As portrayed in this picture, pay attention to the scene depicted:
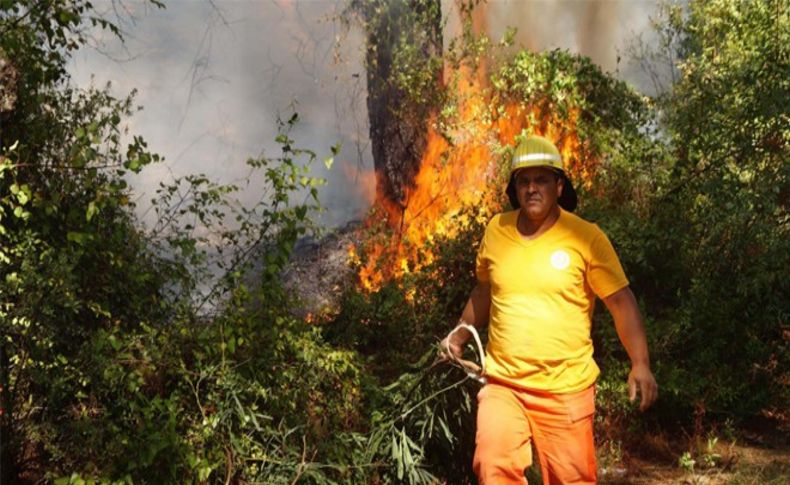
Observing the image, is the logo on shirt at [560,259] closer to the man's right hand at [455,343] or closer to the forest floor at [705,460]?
the man's right hand at [455,343]

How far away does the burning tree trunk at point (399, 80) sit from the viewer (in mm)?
10453

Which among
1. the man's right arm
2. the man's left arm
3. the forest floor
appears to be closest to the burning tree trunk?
the forest floor

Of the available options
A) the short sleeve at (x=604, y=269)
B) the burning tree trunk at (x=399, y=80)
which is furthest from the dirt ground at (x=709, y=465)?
the burning tree trunk at (x=399, y=80)

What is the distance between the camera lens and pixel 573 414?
3.37 m

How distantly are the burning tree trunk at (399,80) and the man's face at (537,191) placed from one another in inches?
272

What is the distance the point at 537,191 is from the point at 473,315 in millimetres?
817

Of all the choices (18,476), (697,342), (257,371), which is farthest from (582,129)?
(18,476)

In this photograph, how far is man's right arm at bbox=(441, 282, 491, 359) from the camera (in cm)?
395

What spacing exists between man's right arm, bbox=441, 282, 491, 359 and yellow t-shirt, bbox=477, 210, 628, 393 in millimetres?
405

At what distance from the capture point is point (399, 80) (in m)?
10.4

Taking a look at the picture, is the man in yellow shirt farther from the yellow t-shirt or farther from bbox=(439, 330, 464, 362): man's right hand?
bbox=(439, 330, 464, 362): man's right hand

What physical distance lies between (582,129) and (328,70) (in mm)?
4260

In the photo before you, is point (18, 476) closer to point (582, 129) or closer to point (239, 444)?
point (239, 444)

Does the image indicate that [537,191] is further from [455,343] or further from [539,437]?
[539,437]
